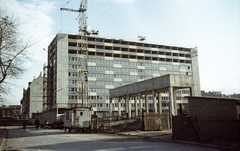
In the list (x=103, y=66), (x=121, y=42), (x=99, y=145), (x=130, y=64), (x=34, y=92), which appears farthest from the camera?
(x=34, y=92)

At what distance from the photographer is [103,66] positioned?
90.4 m

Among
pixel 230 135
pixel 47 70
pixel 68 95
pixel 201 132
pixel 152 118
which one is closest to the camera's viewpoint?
pixel 230 135

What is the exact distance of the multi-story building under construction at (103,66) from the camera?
83.2m

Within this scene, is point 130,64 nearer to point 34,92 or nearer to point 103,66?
point 103,66

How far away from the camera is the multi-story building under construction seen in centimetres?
8319

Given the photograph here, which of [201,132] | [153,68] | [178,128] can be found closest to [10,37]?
[178,128]

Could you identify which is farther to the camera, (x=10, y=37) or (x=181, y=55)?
(x=181, y=55)

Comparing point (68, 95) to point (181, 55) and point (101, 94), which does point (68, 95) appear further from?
point (181, 55)

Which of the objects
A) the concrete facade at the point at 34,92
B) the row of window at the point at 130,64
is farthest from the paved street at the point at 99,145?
the concrete facade at the point at 34,92

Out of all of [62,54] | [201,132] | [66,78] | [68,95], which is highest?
[62,54]

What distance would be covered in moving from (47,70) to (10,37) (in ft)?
256

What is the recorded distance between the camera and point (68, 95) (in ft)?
271

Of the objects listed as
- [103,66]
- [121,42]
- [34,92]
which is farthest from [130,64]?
[34,92]

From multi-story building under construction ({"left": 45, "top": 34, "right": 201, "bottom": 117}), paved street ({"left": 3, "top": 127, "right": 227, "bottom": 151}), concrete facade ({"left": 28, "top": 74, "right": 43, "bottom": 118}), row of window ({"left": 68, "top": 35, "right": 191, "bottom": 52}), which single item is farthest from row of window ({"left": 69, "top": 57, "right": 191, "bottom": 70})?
paved street ({"left": 3, "top": 127, "right": 227, "bottom": 151})
